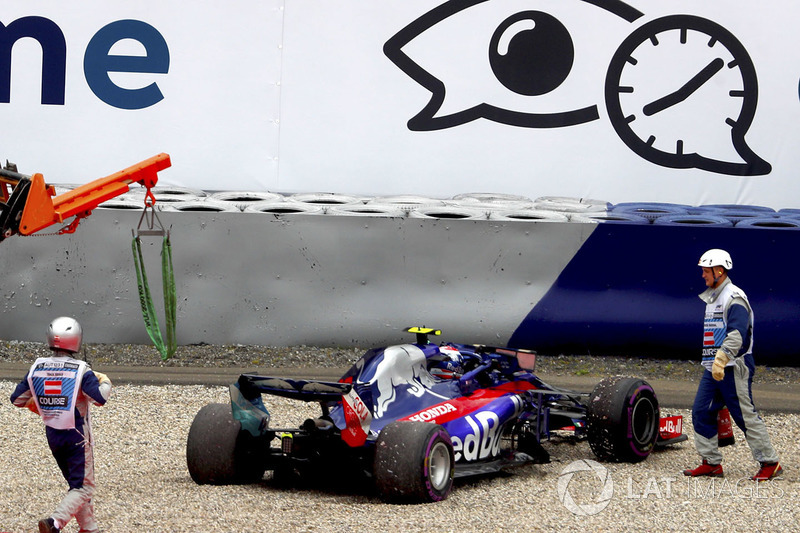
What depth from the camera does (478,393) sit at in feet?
26.4

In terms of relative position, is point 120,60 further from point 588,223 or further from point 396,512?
point 396,512

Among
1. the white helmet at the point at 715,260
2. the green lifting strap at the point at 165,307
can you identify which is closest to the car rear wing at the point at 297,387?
the green lifting strap at the point at 165,307

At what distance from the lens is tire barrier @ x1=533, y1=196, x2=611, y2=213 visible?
13.1m

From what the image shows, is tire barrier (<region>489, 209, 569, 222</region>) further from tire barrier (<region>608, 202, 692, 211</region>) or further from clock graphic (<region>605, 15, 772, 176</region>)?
clock graphic (<region>605, 15, 772, 176</region>)

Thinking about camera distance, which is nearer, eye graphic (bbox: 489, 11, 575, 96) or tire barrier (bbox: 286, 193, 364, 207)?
tire barrier (bbox: 286, 193, 364, 207)

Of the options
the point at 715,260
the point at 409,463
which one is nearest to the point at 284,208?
the point at 715,260

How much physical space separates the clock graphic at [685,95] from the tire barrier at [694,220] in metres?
0.84

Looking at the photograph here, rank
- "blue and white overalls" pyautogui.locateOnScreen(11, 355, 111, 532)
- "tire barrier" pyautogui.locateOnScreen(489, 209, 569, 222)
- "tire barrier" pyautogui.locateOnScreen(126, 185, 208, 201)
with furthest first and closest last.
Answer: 1. "tire barrier" pyautogui.locateOnScreen(126, 185, 208, 201)
2. "tire barrier" pyautogui.locateOnScreen(489, 209, 569, 222)
3. "blue and white overalls" pyautogui.locateOnScreen(11, 355, 111, 532)

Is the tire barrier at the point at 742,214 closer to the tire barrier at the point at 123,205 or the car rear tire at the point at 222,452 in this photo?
the tire barrier at the point at 123,205

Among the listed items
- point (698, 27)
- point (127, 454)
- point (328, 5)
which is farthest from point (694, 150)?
point (127, 454)

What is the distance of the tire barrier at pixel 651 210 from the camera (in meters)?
13.1

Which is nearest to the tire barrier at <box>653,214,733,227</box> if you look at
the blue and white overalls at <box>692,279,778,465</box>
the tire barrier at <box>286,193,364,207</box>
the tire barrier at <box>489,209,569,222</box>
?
the tire barrier at <box>489,209,569,222</box>

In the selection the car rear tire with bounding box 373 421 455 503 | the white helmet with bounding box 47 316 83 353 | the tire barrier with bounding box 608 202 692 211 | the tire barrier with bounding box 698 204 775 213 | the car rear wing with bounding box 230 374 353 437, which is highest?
the tire barrier with bounding box 698 204 775 213

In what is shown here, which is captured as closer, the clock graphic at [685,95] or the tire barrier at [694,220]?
the tire barrier at [694,220]
